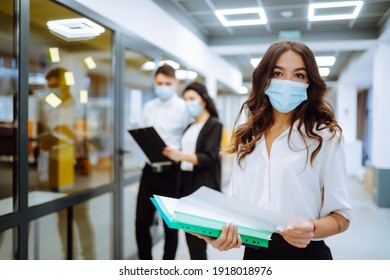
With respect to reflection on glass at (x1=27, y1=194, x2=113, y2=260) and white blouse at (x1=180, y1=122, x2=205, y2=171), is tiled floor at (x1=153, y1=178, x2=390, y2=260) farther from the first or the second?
reflection on glass at (x1=27, y1=194, x2=113, y2=260)

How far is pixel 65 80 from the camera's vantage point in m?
2.72

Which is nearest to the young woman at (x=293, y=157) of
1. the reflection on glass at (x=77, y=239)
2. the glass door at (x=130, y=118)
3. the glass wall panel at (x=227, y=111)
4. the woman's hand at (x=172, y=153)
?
the woman's hand at (x=172, y=153)

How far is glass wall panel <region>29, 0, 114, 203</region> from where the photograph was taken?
1990 mm

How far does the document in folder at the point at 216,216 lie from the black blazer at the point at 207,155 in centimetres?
121

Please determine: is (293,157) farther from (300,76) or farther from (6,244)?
(6,244)

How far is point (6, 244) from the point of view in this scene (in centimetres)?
181

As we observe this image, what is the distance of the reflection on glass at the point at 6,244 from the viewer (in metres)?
1.74

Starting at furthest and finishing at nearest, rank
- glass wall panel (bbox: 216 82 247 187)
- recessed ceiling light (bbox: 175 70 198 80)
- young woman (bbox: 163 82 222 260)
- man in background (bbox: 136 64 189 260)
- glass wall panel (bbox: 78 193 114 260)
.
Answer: glass wall panel (bbox: 216 82 247 187)
recessed ceiling light (bbox: 175 70 198 80)
glass wall panel (bbox: 78 193 114 260)
man in background (bbox: 136 64 189 260)
young woman (bbox: 163 82 222 260)

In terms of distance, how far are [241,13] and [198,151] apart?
2.64 feet

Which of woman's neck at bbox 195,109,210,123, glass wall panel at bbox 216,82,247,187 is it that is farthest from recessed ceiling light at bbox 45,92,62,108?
glass wall panel at bbox 216,82,247,187

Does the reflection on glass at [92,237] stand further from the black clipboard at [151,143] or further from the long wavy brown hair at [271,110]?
the long wavy brown hair at [271,110]

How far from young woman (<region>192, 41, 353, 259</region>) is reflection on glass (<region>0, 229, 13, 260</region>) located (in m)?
1.14

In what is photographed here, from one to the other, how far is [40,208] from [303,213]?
1.28 metres
